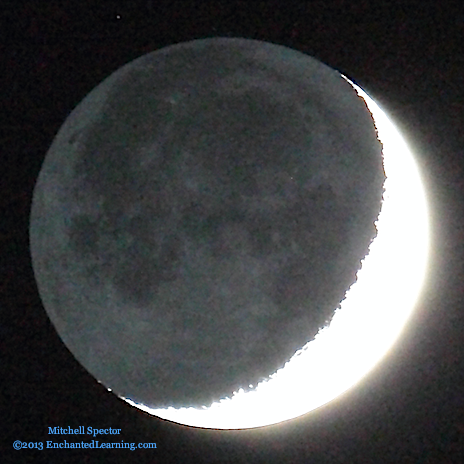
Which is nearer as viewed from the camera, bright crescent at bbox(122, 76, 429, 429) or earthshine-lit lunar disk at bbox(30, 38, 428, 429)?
earthshine-lit lunar disk at bbox(30, 38, 428, 429)

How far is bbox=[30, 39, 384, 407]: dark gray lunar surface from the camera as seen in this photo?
511cm

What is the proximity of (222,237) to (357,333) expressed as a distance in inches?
56.1

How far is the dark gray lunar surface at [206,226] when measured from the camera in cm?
511

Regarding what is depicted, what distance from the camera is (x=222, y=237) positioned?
5121mm

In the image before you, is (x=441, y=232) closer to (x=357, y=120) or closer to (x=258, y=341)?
(x=357, y=120)

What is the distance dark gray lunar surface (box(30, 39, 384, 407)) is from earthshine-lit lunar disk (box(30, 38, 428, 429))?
0.01 meters

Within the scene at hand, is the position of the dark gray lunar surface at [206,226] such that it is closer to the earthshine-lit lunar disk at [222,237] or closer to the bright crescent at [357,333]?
the earthshine-lit lunar disk at [222,237]

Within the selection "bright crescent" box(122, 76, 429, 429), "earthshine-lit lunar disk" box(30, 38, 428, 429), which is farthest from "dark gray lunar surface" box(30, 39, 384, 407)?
"bright crescent" box(122, 76, 429, 429)

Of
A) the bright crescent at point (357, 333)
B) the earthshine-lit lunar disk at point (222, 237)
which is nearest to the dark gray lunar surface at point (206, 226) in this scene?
the earthshine-lit lunar disk at point (222, 237)

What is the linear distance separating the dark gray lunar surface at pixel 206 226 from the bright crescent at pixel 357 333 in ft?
0.52

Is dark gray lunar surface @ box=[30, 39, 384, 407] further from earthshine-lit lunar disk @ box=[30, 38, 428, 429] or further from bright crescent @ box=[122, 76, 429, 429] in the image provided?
bright crescent @ box=[122, 76, 429, 429]

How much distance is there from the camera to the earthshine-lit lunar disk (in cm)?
512

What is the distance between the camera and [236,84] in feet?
18.0

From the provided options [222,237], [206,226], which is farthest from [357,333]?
[206,226]
